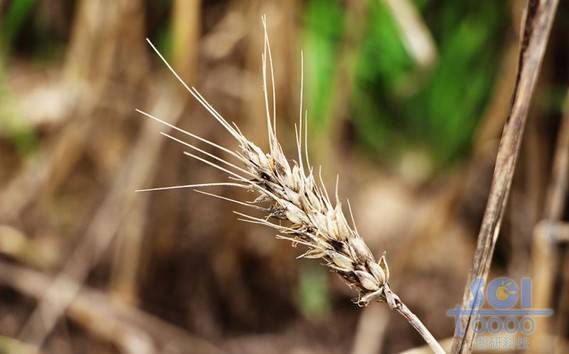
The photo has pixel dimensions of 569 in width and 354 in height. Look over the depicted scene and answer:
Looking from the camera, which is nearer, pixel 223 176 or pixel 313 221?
pixel 313 221

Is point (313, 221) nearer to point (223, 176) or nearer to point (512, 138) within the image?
point (512, 138)

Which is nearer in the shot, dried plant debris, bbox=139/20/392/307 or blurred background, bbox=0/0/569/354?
dried plant debris, bbox=139/20/392/307

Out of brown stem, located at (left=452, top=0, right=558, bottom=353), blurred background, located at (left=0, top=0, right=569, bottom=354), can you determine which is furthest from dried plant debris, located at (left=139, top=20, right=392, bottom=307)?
blurred background, located at (left=0, top=0, right=569, bottom=354)

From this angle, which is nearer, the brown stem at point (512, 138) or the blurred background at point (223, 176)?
the brown stem at point (512, 138)

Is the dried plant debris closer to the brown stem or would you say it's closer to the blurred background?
the brown stem

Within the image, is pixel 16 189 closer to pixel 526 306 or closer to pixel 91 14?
pixel 91 14

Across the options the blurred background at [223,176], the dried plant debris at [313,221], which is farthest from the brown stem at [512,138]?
the blurred background at [223,176]

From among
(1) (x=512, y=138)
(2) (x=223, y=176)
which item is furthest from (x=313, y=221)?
(2) (x=223, y=176)

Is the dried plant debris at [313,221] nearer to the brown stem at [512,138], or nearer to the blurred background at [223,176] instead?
the brown stem at [512,138]
